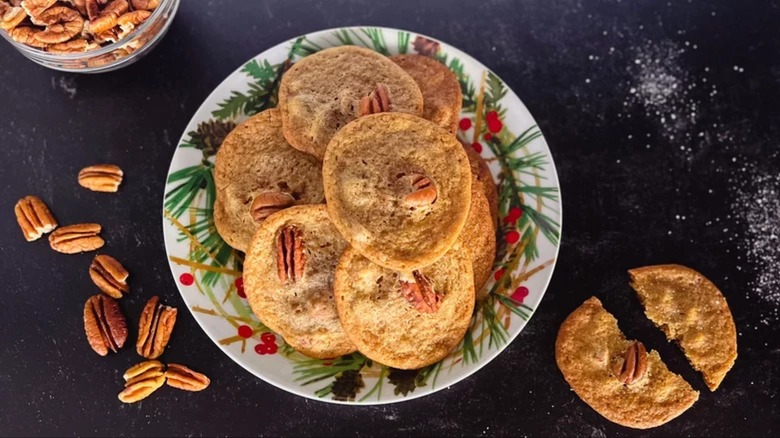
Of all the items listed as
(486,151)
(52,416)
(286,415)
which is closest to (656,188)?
(486,151)

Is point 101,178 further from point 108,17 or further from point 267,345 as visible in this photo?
point 267,345

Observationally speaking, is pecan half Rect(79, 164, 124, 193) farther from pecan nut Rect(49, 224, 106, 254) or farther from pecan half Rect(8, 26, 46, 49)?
pecan half Rect(8, 26, 46, 49)

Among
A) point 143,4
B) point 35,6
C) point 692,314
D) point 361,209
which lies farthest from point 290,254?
point 692,314

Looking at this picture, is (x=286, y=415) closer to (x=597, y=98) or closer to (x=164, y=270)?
(x=164, y=270)

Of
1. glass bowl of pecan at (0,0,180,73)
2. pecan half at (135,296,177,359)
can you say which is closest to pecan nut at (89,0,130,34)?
glass bowl of pecan at (0,0,180,73)

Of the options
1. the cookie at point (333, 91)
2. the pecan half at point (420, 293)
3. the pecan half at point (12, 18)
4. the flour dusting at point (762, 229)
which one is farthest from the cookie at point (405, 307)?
the pecan half at point (12, 18)
